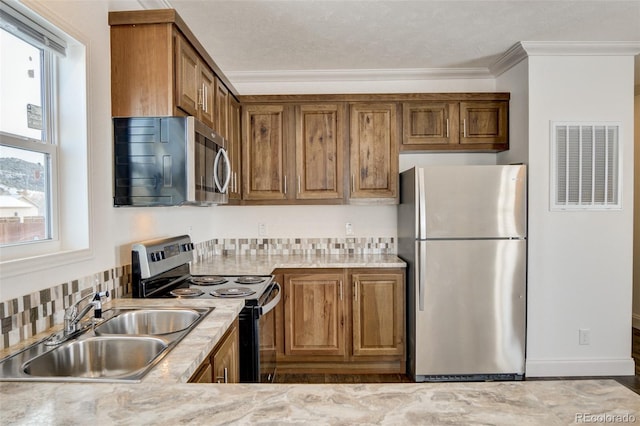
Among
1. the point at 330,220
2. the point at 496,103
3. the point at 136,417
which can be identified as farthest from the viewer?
the point at 330,220

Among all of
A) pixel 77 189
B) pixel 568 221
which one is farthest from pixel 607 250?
pixel 77 189

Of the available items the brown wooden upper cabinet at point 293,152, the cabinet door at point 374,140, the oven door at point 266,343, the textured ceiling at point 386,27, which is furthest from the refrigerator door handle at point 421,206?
the oven door at point 266,343

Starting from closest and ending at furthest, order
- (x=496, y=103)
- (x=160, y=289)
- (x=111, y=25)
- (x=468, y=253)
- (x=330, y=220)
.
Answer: (x=111, y=25), (x=160, y=289), (x=468, y=253), (x=496, y=103), (x=330, y=220)

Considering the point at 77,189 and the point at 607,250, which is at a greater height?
the point at 77,189

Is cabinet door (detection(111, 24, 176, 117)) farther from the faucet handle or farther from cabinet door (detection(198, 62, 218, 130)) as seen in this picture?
the faucet handle

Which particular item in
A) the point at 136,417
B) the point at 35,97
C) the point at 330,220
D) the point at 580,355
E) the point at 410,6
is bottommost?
the point at 580,355

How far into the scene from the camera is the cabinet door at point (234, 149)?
3.16 metres

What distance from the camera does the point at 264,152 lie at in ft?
11.4

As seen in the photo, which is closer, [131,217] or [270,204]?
[131,217]

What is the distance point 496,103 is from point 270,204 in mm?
2177

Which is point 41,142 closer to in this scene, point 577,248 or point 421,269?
point 421,269

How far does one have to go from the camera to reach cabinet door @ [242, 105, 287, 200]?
136 inches

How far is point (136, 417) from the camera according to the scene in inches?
34.2

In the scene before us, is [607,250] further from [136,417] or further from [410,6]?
[136,417]
